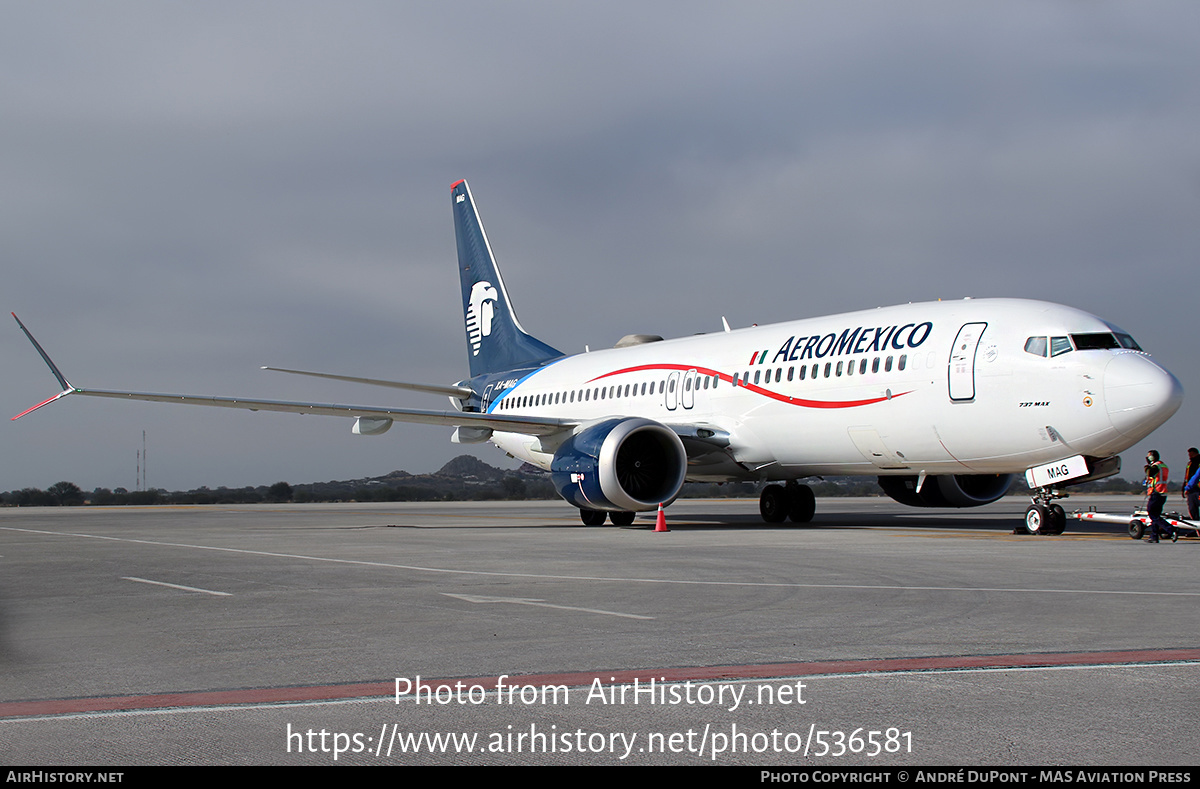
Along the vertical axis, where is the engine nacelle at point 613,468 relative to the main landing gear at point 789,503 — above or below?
above

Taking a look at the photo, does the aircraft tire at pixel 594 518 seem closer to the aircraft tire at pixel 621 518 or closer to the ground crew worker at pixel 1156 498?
the aircraft tire at pixel 621 518

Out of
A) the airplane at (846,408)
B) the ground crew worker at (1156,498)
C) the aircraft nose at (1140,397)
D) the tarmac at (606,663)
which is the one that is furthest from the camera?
the airplane at (846,408)

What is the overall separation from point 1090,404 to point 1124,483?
59376 millimetres

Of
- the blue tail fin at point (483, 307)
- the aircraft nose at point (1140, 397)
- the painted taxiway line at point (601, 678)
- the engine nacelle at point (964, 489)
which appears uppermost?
the blue tail fin at point (483, 307)

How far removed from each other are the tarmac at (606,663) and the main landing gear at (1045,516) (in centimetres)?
476

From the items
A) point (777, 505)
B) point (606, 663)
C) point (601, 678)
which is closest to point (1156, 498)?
point (777, 505)

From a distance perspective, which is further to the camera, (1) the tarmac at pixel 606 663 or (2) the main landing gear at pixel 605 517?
(2) the main landing gear at pixel 605 517

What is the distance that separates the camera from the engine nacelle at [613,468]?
65.8 feet

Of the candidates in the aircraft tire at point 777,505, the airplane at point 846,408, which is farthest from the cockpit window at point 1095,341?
the aircraft tire at point 777,505

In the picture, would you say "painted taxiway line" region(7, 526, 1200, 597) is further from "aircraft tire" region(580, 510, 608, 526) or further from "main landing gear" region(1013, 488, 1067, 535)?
"aircraft tire" region(580, 510, 608, 526)

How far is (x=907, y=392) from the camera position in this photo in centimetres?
1803

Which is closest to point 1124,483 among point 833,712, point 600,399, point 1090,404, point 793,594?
point 600,399

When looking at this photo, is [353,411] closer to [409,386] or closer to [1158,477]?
[409,386]

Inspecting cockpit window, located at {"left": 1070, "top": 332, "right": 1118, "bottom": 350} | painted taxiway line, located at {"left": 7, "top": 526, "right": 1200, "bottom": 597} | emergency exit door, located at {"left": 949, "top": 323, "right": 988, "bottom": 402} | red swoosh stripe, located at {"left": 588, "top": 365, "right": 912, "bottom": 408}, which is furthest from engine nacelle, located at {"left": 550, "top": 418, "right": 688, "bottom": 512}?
painted taxiway line, located at {"left": 7, "top": 526, "right": 1200, "bottom": 597}
